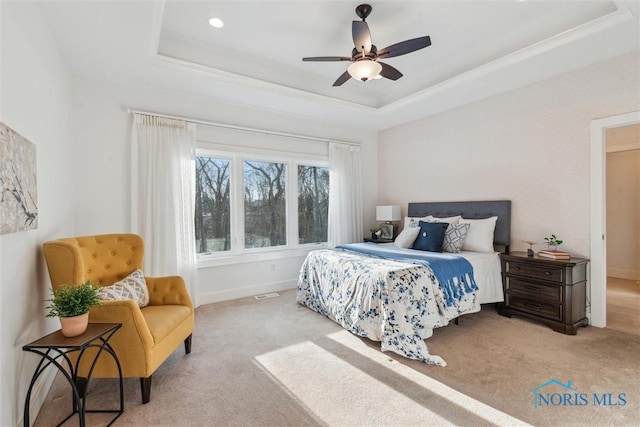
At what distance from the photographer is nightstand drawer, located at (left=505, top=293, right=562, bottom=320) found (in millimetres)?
3061

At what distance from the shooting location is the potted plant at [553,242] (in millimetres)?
3236

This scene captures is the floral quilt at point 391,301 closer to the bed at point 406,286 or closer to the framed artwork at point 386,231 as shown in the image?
the bed at point 406,286

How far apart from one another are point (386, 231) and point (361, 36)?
328cm

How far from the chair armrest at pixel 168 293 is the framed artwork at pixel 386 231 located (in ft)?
11.2

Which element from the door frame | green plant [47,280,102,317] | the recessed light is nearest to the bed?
the door frame

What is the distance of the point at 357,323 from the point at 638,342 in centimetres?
252

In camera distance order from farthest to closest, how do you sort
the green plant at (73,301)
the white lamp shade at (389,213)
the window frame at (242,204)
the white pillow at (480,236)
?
the white lamp shade at (389,213)
the window frame at (242,204)
the white pillow at (480,236)
the green plant at (73,301)

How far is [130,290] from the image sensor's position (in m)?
2.37

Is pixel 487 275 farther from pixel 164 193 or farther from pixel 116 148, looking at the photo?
pixel 116 148

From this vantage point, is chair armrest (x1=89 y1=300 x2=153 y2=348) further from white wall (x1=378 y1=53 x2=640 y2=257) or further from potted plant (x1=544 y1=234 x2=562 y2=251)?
white wall (x1=378 y1=53 x2=640 y2=257)

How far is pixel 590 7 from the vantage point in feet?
8.90

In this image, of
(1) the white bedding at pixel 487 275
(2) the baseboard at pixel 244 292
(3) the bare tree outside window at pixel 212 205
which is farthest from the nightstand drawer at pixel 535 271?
(3) the bare tree outside window at pixel 212 205

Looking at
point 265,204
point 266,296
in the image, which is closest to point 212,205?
point 265,204

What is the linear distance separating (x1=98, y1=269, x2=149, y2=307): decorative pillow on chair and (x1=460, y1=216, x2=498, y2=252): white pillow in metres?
3.57
